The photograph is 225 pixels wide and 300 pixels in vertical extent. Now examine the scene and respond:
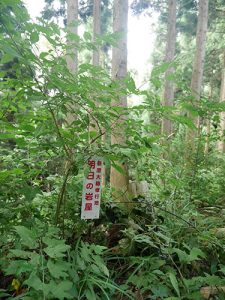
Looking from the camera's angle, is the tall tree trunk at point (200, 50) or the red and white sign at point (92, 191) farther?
the tall tree trunk at point (200, 50)

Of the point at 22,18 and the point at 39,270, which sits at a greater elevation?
the point at 22,18

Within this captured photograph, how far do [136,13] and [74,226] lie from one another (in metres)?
12.4

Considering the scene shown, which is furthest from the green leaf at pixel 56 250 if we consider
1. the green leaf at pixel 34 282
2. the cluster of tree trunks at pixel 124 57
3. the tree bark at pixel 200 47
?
the tree bark at pixel 200 47

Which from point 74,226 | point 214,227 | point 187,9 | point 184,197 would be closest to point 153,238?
point 74,226

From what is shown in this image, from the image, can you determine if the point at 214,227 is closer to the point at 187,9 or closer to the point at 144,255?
the point at 144,255

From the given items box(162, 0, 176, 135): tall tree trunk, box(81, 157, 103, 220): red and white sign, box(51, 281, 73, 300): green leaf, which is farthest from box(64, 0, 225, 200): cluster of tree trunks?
box(51, 281, 73, 300): green leaf

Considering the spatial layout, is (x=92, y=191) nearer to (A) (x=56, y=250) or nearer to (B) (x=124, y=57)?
(A) (x=56, y=250)

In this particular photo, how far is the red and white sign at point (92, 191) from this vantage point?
2303mm

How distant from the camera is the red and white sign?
2.30 metres

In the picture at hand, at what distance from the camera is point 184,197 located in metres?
3.51

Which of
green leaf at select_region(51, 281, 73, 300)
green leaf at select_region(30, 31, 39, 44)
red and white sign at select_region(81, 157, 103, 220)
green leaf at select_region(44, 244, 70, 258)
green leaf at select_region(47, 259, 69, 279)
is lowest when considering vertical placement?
green leaf at select_region(51, 281, 73, 300)

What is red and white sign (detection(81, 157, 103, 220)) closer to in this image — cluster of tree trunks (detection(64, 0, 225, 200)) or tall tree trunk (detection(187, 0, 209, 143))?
cluster of tree trunks (detection(64, 0, 225, 200))

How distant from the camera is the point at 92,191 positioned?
235 cm

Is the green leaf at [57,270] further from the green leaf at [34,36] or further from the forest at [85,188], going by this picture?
the green leaf at [34,36]
